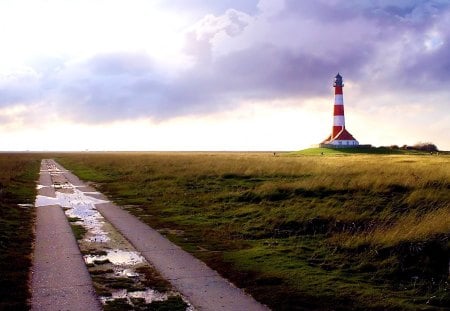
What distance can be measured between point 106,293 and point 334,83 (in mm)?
76017

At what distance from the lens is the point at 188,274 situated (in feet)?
32.8

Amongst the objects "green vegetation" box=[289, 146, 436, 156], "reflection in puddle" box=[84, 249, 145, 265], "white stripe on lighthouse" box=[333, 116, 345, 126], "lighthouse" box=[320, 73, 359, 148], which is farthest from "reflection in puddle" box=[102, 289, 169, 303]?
"white stripe on lighthouse" box=[333, 116, 345, 126]

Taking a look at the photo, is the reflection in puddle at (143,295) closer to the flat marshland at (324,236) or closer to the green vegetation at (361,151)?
the flat marshland at (324,236)

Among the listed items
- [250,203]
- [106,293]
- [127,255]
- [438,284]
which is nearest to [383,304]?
[438,284]

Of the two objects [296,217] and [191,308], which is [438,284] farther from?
[296,217]

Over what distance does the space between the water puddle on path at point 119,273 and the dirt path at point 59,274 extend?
8.9 inches

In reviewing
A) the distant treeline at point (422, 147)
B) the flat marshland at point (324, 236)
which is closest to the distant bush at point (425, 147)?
the distant treeline at point (422, 147)

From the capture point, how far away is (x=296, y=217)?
646 inches

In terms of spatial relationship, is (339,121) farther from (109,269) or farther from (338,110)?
(109,269)

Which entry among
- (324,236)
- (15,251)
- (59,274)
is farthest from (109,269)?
(324,236)

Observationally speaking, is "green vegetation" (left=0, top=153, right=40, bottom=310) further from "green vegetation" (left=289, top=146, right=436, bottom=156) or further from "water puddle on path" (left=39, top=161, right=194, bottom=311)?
"green vegetation" (left=289, top=146, right=436, bottom=156)

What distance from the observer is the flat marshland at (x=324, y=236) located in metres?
8.98

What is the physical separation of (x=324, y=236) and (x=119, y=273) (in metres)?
6.47

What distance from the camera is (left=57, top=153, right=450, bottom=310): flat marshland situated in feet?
29.5
